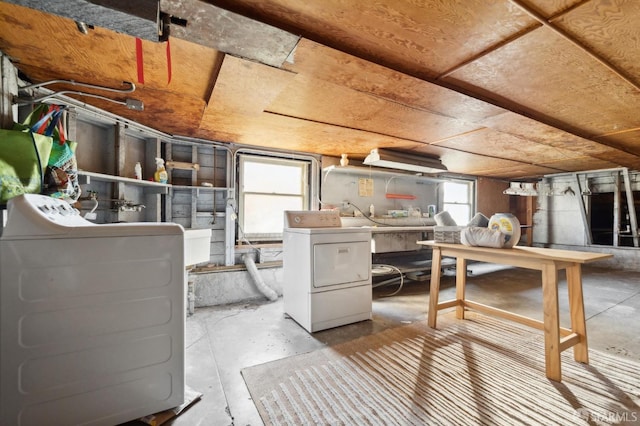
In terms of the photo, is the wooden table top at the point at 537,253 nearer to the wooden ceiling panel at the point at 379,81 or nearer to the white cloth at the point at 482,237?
the white cloth at the point at 482,237

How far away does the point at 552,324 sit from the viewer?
1796 mm

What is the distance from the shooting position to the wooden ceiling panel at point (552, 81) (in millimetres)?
1579

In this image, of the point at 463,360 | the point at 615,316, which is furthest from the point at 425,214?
the point at 463,360

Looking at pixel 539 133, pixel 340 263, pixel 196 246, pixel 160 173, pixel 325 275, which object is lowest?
pixel 325 275

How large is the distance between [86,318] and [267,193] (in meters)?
2.86

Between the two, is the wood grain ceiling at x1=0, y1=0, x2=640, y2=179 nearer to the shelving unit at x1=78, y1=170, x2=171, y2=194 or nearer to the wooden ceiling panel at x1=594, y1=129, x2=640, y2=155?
the wooden ceiling panel at x1=594, y1=129, x2=640, y2=155

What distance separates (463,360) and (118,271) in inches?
95.4

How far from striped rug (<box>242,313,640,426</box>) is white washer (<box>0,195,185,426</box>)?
0.67 m

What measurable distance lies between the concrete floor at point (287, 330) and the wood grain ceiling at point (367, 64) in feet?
6.87

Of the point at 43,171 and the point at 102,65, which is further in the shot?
the point at 102,65

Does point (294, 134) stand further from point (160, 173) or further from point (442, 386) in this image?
point (442, 386)

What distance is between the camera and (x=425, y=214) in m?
5.52

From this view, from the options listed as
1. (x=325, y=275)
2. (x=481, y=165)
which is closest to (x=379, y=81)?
(x=325, y=275)

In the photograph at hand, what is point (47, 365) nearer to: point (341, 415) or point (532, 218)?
point (341, 415)
